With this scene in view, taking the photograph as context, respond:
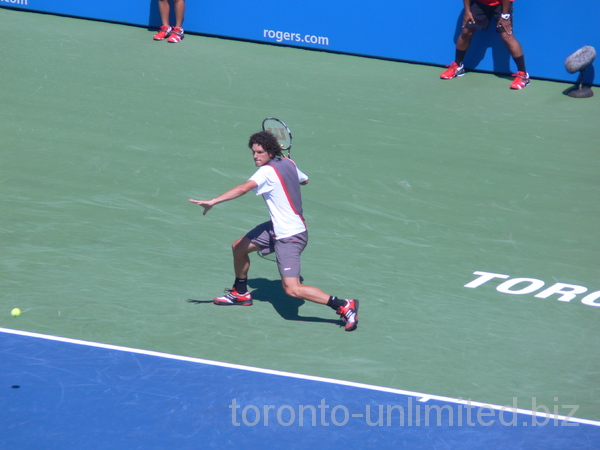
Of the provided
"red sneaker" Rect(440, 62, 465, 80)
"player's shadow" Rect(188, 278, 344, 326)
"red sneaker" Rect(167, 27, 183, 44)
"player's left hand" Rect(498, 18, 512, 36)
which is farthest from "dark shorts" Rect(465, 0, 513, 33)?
"player's shadow" Rect(188, 278, 344, 326)

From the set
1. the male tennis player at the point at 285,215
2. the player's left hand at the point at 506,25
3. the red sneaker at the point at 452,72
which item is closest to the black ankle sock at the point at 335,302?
the male tennis player at the point at 285,215

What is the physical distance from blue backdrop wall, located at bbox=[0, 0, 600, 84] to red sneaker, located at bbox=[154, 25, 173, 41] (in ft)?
1.65

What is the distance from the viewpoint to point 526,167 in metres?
12.8

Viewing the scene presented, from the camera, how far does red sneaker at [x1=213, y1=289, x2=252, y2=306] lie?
8.83 meters

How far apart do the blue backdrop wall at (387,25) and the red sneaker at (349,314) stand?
8854 millimetres

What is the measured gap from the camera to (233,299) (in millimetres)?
8852

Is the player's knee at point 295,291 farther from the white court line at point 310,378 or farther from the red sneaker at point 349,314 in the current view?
the white court line at point 310,378

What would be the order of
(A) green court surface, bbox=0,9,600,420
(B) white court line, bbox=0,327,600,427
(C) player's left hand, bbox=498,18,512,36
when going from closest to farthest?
(B) white court line, bbox=0,327,600,427 → (A) green court surface, bbox=0,9,600,420 → (C) player's left hand, bbox=498,18,512,36

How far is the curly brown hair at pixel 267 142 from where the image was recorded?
8.23m

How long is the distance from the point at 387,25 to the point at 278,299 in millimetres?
8700

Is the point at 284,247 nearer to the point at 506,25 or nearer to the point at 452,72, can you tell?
the point at 506,25

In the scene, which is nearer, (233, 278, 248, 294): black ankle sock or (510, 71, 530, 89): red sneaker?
(233, 278, 248, 294): black ankle sock

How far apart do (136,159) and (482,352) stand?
6382mm

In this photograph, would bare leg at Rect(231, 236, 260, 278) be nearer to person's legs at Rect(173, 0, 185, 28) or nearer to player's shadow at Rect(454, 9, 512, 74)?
player's shadow at Rect(454, 9, 512, 74)
